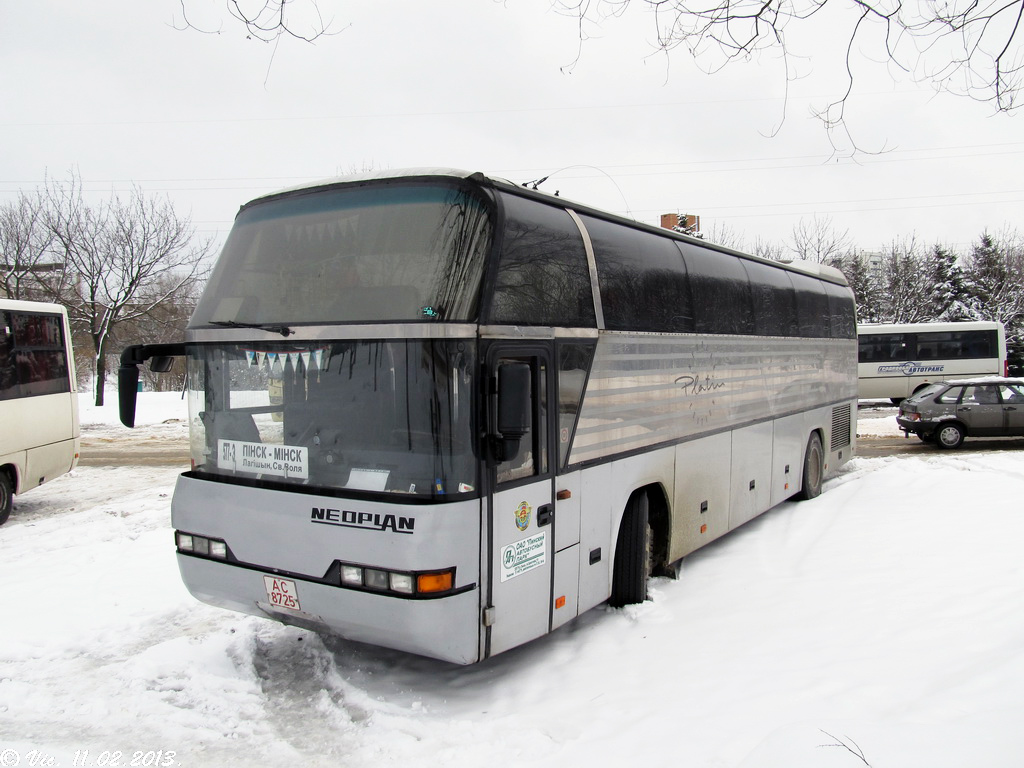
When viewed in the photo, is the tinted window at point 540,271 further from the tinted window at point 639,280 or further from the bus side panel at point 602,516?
the bus side panel at point 602,516

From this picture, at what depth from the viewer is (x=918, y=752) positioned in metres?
3.38

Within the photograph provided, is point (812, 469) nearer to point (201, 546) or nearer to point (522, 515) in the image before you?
point (522, 515)

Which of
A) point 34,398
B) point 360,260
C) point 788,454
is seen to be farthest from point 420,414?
point 34,398

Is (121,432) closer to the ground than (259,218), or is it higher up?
closer to the ground

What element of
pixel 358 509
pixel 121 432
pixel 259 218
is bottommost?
pixel 121 432

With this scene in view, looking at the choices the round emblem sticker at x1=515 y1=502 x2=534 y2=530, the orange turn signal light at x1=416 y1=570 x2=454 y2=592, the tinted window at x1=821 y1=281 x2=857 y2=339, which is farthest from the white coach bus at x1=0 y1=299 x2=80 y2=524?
the tinted window at x1=821 y1=281 x2=857 y2=339

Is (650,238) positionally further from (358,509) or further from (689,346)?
(358,509)

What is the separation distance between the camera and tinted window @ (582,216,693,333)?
5789mm

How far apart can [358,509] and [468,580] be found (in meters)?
0.78

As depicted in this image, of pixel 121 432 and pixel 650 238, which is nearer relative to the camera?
pixel 650 238

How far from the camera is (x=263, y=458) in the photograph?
4.84 meters

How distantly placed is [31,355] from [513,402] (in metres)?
9.38

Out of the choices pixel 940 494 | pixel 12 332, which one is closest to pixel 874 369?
pixel 940 494

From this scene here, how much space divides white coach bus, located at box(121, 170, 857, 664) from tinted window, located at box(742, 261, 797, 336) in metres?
3.00
